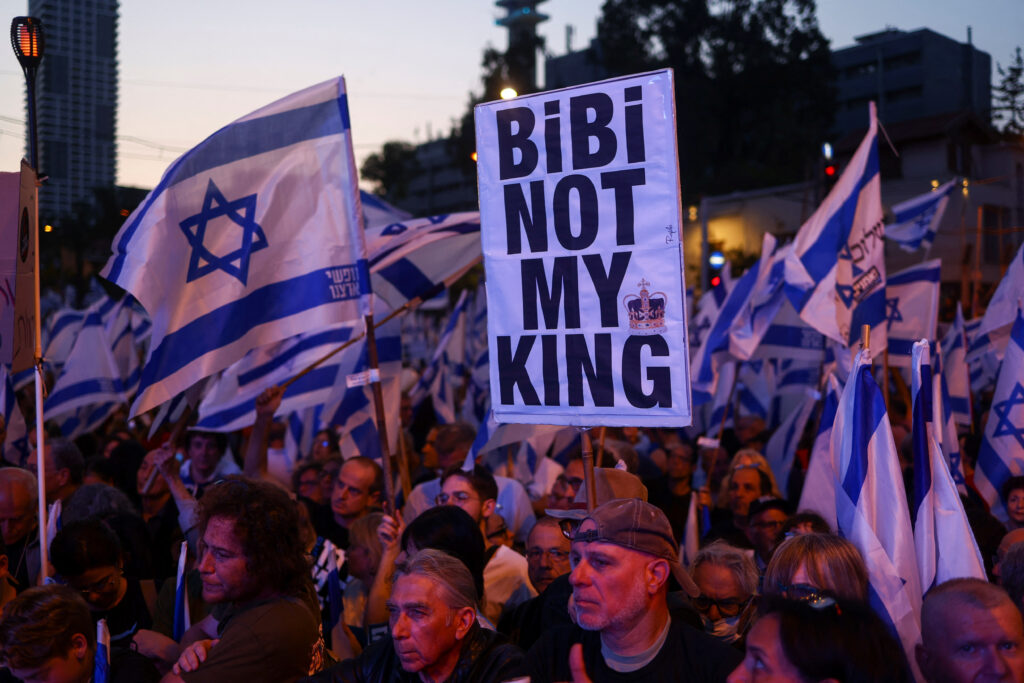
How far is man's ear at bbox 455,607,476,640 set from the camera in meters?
3.36

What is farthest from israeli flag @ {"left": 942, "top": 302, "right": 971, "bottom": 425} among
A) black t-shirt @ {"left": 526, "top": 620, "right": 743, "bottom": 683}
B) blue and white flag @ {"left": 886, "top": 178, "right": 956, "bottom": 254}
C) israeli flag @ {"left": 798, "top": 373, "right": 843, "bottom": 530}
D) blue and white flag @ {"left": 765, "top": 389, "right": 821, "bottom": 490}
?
black t-shirt @ {"left": 526, "top": 620, "right": 743, "bottom": 683}

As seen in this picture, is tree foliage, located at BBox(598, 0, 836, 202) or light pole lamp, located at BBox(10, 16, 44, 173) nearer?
light pole lamp, located at BBox(10, 16, 44, 173)

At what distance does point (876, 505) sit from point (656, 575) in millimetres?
1383

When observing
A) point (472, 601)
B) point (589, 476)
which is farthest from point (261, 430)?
point (472, 601)

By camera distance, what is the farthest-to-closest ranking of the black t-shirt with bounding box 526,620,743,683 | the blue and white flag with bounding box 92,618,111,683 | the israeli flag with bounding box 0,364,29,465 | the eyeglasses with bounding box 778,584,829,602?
the israeli flag with bounding box 0,364,29,465, the blue and white flag with bounding box 92,618,111,683, the black t-shirt with bounding box 526,620,743,683, the eyeglasses with bounding box 778,584,829,602

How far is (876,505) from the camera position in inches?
161

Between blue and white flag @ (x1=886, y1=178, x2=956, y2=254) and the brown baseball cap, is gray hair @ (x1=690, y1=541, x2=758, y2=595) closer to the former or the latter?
the brown baseball cap

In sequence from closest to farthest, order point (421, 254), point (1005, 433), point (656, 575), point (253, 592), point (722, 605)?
1. point (656, 575)
2. point (253, 592)
3. point (722, 605)
4. point (1005, 433)
5. point (421, 254)

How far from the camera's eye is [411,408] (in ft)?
41.1

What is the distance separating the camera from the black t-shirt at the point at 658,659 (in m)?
3.00

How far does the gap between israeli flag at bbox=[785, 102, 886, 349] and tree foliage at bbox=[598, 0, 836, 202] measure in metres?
39.7

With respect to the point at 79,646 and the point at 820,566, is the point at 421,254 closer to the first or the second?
the point at 79,646

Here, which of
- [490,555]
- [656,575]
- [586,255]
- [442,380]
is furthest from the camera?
[442,380]

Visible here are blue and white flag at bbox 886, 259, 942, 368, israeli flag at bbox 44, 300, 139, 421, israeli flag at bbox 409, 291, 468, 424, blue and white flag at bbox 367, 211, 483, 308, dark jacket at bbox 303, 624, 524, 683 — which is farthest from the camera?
israeli flag at bbox 409, 291, 468, 424
